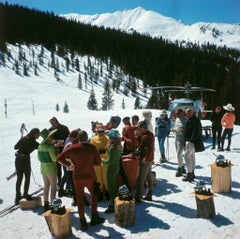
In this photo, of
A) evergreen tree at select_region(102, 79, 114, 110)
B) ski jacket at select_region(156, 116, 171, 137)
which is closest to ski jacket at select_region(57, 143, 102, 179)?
ski jacket at select_region(156, 116, 171, 137)

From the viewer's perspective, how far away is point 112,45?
11531 cm

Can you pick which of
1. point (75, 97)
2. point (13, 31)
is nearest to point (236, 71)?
point (75, 97)

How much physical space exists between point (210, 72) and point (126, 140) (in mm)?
109058

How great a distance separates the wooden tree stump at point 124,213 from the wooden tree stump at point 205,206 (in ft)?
3.94

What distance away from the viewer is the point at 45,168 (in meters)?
7.22

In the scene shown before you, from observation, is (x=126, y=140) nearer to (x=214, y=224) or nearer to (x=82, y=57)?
(x=214, y=224)

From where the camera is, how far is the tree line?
104 metres

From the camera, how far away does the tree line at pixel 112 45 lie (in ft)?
340

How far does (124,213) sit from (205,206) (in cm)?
146

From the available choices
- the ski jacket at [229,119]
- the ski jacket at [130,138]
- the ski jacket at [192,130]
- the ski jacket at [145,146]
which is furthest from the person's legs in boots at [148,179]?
the ski jacket at [229,119]

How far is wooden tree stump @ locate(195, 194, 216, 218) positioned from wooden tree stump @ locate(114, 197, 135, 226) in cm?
120

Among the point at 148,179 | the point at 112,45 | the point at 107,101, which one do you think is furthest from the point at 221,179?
the point at 112,45

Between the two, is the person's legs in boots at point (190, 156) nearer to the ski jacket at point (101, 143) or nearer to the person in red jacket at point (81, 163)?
the ski jacket at point (101, 143)

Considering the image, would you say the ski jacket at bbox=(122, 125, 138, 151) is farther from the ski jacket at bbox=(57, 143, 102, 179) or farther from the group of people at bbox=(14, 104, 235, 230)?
the ski jacket at bbox=(57, 143, 102, 179)
